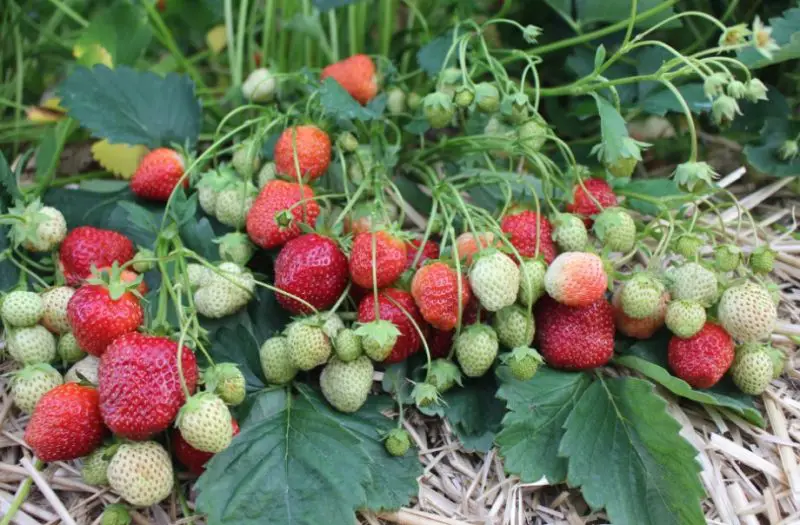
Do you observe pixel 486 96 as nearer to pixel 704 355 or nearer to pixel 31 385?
pixel 704 355

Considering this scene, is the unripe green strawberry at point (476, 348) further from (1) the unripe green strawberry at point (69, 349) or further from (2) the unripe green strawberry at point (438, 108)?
(1) the unripe green strawberry at point (69, 349)

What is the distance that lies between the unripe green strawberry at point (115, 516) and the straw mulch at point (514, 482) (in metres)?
0.03

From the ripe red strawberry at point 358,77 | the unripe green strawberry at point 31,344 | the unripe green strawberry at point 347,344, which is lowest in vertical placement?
the unripe green strawberry at point 31,344

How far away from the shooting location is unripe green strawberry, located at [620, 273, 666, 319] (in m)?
0.97

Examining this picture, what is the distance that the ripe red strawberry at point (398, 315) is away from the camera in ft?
3.18

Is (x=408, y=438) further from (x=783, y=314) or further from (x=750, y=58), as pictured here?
(x=750, y=58)

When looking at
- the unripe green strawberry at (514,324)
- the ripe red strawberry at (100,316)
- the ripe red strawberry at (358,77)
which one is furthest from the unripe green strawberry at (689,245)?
the ripe red strawberry at (100,316)

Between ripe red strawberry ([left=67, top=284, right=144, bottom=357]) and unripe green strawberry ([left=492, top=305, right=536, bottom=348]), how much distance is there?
0.45 meters

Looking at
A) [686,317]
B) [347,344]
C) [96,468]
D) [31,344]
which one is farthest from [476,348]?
[31,344]

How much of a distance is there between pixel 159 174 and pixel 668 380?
31.8 inches

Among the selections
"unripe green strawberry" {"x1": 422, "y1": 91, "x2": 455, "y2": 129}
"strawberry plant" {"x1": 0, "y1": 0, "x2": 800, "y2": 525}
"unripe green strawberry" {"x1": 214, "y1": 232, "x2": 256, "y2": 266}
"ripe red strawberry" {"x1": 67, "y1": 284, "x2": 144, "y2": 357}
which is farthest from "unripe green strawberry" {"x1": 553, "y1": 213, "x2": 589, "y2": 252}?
"ripe red strawberry" {"x1": 67, "y1": 284, "x2": 144, "y2": 357}

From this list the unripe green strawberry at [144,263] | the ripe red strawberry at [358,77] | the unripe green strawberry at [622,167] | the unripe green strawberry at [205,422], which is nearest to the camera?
the unripe green strawberry at [205,422]

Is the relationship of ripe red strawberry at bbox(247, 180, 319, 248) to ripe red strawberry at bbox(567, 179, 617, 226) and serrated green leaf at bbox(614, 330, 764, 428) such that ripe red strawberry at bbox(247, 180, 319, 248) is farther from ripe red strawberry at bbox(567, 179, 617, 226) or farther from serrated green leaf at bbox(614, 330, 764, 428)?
serrated green leaf at bbox(614, 330, 764, 428)

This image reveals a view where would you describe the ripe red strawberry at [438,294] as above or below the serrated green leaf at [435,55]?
below
